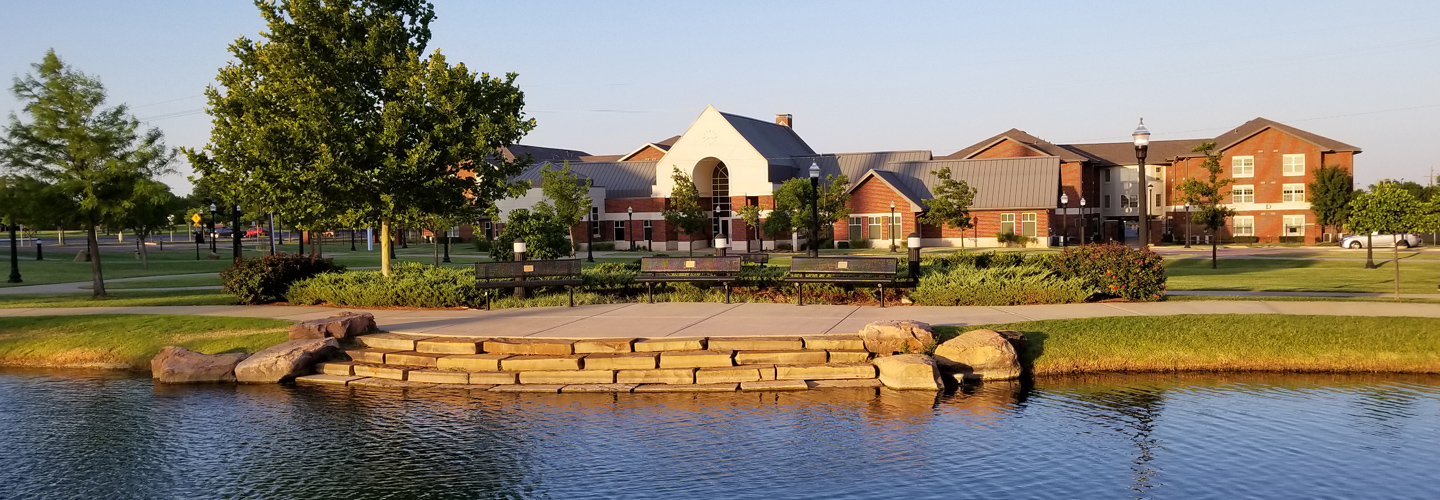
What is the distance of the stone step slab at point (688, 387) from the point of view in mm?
13516

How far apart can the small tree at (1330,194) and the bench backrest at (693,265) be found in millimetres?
57703

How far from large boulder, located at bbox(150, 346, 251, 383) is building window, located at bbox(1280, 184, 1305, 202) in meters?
72.0

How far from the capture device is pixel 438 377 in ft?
47.3

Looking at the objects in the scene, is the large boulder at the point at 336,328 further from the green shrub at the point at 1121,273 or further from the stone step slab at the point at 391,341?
the green shrub at the point at 1121,273

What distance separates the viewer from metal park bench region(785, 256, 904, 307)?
63.9 feet

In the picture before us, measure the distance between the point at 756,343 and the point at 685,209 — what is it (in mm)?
49361

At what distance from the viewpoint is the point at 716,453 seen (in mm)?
10398

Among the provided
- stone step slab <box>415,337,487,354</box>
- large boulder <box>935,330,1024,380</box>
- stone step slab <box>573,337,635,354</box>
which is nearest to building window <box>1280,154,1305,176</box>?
large boulder <box>935,330,1024,380</box>

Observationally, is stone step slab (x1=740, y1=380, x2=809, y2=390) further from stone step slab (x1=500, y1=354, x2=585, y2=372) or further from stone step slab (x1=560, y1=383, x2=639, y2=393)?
stone step slab (x1=500, y1=354, x2=585, y2=372)

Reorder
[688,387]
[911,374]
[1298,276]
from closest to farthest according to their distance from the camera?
[911,374] < [688,387] < [1298,276]

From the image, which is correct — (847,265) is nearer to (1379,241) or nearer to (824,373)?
(824,373)

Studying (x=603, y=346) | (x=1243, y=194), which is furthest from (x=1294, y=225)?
(x=603, y=346)

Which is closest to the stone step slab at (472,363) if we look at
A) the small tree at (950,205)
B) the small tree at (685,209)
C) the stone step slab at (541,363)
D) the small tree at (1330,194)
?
the stone step slab at (541,363)

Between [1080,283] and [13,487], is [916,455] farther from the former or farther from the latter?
[1080,283]
